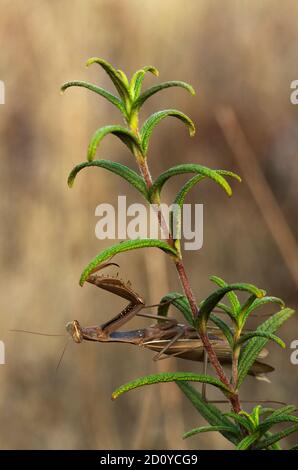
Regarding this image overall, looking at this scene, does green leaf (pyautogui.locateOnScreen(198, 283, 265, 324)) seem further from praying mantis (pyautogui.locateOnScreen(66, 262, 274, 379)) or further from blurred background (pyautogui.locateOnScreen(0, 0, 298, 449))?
blurred background (pyautogui.locateOnScreen(0, 0, 298, 449))

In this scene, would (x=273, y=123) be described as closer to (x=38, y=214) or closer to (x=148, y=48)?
(x=148, y=48)

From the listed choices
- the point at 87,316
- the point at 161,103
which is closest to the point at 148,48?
the point at 161,103

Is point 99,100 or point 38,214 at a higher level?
point 99,100

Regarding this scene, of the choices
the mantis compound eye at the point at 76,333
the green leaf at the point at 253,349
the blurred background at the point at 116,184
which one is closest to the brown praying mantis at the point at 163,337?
the mantis compound eye at the point at 76,333

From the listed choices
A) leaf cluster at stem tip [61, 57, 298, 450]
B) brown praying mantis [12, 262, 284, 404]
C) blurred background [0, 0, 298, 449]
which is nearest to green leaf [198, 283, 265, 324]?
leaf cluster at stem tip [61, 57, 298, 450]

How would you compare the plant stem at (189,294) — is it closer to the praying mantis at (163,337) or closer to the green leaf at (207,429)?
the green leaf at (207,429)
